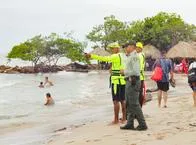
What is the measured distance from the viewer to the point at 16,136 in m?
11.6

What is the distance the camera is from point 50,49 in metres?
61.9

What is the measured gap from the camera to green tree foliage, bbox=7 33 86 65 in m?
61.6

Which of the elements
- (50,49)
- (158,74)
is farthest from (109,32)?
(158,74)

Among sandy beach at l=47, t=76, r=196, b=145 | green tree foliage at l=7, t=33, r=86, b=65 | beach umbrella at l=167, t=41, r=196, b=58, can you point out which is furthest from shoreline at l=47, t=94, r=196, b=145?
green tree foliage at l=7, t=33, r=86, b=65

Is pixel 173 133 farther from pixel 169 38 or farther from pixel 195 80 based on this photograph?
pixel 169 38

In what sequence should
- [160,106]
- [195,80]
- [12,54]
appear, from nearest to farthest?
[195,80], [160,106], [12,54]

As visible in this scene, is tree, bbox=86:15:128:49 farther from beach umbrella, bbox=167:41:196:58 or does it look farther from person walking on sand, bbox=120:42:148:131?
person walking on sand, bbox=120:42:148:131

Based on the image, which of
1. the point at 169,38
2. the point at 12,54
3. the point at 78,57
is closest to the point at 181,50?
the point at 169,38

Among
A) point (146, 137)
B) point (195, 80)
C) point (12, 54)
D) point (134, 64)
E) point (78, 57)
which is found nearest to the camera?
point (146, 137)

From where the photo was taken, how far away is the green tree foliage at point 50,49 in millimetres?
61625

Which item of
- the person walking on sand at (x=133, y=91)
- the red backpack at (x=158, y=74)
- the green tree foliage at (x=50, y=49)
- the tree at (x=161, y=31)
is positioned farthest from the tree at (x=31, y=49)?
the person walking on sand at (x=133, y=91)

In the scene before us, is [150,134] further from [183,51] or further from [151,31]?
[151,31]

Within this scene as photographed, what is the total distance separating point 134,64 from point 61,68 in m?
53.9

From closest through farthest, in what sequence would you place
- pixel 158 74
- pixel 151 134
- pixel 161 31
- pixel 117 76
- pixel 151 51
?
1. pixel 151 134
2. pixel 117 76
3. pixel 158 74
4. pixel 151 51
5. pixel 161 31
